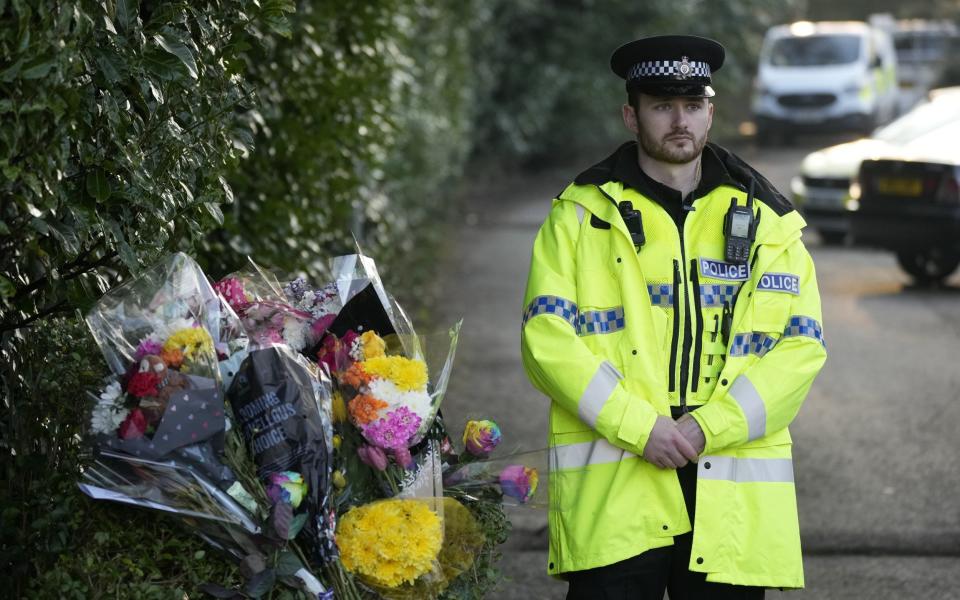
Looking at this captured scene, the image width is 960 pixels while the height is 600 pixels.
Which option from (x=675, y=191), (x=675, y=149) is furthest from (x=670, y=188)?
(x=675, y=149)

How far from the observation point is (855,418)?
9000 mm

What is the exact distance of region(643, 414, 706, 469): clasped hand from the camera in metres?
3.78

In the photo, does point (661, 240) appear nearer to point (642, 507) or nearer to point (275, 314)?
point (642, 507)

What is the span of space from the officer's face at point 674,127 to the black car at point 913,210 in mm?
10026

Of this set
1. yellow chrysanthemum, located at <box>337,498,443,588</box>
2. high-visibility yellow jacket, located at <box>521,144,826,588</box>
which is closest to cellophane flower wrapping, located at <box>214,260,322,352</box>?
yellow chrysanthemum, located at <box>337,498,443,588</box>

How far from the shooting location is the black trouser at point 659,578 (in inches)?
154

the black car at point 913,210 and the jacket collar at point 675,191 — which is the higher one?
the jacket collar at point 675,191

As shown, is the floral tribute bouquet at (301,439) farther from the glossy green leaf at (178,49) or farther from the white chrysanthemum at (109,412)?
the glossy green leaf at (178,49)

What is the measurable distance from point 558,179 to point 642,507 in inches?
869

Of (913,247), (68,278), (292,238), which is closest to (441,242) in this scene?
(913,247)

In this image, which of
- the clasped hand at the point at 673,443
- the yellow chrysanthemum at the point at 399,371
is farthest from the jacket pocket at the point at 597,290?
the yellow chrysanthemum at the point at 399,371

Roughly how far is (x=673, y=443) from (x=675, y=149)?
79 cm

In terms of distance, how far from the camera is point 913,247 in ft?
45.1

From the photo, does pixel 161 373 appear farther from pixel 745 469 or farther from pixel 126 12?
pixel 745 469
